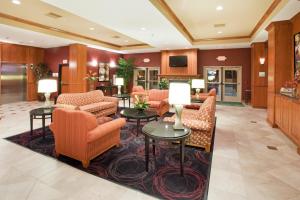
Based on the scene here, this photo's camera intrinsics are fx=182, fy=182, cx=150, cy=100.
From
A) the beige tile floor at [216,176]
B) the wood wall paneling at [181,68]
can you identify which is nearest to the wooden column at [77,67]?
the wood wall paneling at [181,68]

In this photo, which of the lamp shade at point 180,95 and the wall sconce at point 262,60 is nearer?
the lamp shade at point 180,95

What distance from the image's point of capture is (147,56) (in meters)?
11.9

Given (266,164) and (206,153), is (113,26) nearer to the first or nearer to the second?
(206,153)

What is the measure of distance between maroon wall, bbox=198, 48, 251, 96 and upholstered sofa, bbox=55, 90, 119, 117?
639 centimetres

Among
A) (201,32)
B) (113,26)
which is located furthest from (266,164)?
(201,32)

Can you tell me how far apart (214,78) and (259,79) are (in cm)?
251

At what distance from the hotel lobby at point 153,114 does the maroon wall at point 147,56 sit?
1609 mm

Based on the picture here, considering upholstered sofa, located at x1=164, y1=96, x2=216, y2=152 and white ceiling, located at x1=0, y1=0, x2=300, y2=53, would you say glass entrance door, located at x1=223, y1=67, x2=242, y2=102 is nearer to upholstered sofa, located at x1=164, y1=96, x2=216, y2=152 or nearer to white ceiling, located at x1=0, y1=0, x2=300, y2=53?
white ceiling, located at x1=0, y1=0, x2=300, y2=53

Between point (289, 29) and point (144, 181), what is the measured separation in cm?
565

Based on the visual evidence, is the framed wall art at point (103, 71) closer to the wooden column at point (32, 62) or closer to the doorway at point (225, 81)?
the wooden column at point (32, 62)

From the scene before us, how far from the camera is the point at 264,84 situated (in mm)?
Answer: 8312

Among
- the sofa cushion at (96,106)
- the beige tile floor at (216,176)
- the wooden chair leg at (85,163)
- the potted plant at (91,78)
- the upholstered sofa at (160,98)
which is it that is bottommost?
the beige tile floor at (216,176)

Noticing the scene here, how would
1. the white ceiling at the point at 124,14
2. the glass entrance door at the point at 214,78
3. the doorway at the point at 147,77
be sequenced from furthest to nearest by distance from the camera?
the doorway at the point at 147,77 → the glass entrance door at the point at 214,78 → the white ceiling at the point at 124,14

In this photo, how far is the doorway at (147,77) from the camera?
1198cm
